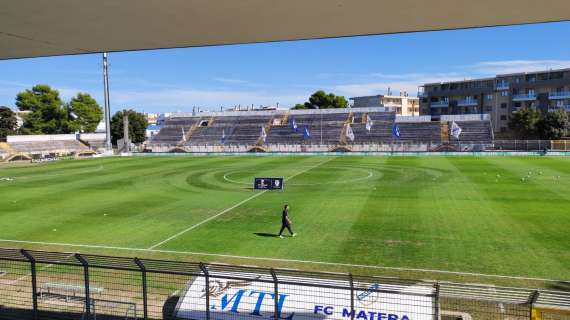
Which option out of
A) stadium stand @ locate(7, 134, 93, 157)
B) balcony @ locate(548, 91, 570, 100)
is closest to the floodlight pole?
stadium stand @ locate(7, 134, 93, 157)

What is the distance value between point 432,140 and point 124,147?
55055mm

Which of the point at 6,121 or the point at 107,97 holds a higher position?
the point at 107,97

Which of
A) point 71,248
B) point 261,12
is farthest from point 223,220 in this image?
point 261,12

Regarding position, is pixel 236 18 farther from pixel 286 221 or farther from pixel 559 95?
pixel 559 95

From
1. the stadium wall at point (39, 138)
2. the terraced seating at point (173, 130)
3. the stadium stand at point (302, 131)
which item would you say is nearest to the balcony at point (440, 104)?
the stadium stand at point (302, 131)

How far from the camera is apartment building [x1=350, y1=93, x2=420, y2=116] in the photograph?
12347cm

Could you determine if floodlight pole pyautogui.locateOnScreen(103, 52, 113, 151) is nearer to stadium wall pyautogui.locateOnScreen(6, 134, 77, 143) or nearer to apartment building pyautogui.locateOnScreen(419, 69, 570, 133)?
stadium wall pyautogui.locateOnScreen(6, 134, 77, 143)

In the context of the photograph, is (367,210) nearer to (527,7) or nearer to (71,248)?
(71,248)

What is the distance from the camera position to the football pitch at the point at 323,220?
1533 centimetres

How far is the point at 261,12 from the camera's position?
448 centimetres

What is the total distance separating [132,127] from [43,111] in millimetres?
18741

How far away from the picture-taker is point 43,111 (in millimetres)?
92188

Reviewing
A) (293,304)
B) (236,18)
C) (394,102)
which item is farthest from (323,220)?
(394,102)

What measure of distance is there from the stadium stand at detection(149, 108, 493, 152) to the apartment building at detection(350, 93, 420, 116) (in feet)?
121
